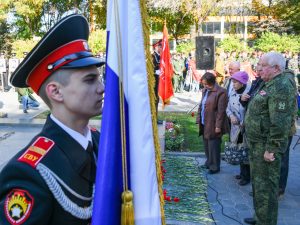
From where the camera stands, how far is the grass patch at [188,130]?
30.3 ft

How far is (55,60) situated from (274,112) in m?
2.79

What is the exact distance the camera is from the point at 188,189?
6.44 meters

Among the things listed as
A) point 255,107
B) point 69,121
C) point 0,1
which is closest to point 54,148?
point 69,121

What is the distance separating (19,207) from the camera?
1.65 meters

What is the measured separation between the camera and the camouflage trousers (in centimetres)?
430

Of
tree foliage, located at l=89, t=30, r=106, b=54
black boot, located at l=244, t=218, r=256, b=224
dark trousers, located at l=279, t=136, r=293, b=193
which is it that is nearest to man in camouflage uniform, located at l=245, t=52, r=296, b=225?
black boot, located at l=244, t=218, r=256, b=224

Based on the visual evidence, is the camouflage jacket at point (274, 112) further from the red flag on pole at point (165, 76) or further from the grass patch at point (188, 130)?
the red flag on pole at point (165, 76)

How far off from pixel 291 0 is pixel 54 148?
3547 cm

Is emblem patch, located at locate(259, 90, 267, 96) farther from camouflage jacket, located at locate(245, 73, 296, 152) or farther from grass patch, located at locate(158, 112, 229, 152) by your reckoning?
grass patch, located at locate(158, 112, 229, 152)

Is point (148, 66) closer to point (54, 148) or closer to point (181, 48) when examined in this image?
point (54, 148)

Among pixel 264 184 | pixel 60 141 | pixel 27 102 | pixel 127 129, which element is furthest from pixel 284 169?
pixel 27 102

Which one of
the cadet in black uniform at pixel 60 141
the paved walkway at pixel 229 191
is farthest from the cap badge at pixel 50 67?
the paved walkway at pixel 229 191

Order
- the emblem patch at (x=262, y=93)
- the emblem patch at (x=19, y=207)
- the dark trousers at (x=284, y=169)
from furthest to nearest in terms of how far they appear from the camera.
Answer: the dark trousers at (x=284, y=169), the emblem patch at (x=262, y=93), the emblem patch at (x=19, y=207)

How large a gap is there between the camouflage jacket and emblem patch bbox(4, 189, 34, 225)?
9.77ft
